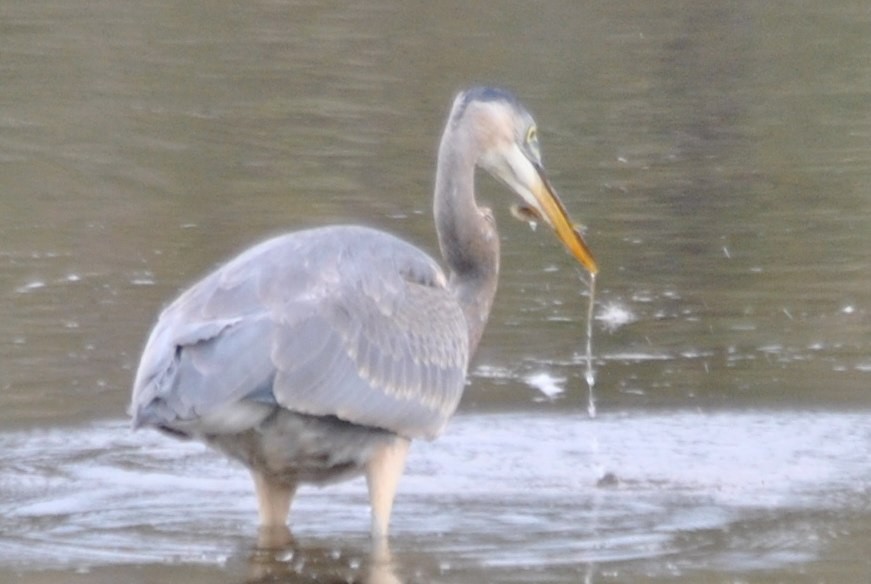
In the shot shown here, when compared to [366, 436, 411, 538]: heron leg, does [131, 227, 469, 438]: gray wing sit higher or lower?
higher

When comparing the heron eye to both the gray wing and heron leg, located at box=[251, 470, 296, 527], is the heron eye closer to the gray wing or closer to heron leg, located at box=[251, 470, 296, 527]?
the gray wing

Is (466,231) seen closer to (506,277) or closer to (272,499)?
(272,499)

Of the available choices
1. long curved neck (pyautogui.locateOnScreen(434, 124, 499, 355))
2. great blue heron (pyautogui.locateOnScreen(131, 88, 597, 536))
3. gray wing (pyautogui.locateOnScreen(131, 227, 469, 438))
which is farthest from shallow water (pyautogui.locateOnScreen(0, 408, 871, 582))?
long curved neck (pyautogui.locateOnScreen(434, 124, 499, 355))

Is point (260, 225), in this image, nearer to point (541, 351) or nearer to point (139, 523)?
point (541, 351)

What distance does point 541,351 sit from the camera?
1000 centimetres

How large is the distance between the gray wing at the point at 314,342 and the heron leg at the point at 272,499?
0.45 metres

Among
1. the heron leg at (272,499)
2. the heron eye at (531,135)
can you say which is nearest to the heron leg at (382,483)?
the heron leg at (272,499)

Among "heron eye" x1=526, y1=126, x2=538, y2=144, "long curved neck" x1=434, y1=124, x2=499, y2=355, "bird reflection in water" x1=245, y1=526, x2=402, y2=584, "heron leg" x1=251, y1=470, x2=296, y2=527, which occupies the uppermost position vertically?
"heron eye" x1=526, y1=126, x2=538, y2=144

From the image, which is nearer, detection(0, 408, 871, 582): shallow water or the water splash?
detection(0, 408, 871, 582): shallow water

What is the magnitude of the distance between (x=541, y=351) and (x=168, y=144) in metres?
6.08

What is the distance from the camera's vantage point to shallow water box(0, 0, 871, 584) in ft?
24.6

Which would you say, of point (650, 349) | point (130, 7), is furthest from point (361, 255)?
point (130, 7)

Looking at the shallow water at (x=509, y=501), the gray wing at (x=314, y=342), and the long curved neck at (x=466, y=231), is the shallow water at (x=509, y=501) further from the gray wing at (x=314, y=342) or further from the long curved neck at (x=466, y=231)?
the long curved neck at (x=466, y=231)

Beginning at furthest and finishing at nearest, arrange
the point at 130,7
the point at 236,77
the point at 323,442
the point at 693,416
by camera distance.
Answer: the point at 130,7, the point at 236,77, the point at 693,416, the point at 323,442
